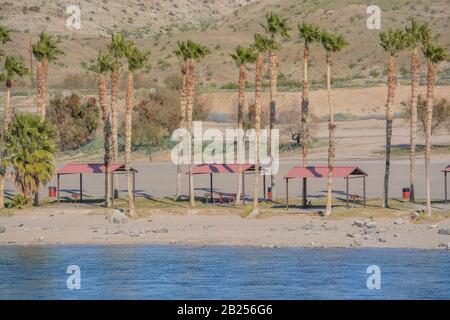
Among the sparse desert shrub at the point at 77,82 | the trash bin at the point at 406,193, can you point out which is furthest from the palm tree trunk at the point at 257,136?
the sparse desert shrub at the point at 77,82

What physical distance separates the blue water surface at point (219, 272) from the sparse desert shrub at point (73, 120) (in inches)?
1869

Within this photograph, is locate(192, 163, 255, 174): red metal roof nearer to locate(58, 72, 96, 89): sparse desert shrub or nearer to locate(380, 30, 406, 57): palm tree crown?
locate(380, 30, 406, 57): palm tree crown

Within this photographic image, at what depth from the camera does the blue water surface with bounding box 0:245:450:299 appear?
131 feet

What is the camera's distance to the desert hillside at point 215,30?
14338 cm

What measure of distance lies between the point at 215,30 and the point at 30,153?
115 m

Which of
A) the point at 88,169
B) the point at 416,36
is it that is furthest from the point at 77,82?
the point at 416,36

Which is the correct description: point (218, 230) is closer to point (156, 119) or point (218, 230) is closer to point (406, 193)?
point (406, 193)

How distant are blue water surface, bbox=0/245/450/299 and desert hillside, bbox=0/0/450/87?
7216 centimetres

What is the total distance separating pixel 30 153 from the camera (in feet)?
199

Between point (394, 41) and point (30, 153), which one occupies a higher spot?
point (394, 41)

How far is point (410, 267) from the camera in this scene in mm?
44656

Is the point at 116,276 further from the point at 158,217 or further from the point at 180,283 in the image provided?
the point at 158,217

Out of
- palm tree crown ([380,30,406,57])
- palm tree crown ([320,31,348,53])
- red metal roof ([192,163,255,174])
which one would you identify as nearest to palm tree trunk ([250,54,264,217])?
red metal roof ([192,163,255,174])

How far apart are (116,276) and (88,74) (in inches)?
3898
